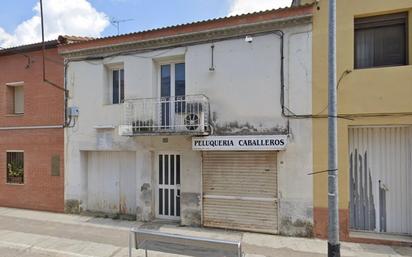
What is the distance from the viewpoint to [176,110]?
28.9 ft

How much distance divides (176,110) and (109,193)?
12.0 ft

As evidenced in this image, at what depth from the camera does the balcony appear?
8.08 m

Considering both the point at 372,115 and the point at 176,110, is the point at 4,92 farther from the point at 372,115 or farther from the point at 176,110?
the point at 372,115

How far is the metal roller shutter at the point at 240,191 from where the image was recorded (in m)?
7.86

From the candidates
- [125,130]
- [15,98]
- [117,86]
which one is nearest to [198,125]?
[125,130]

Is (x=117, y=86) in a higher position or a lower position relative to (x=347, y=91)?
higher

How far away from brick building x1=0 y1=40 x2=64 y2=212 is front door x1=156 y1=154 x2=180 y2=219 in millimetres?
3584

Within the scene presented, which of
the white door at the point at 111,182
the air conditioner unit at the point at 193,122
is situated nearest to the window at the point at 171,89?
the air conditioner unit at the point at 193,122

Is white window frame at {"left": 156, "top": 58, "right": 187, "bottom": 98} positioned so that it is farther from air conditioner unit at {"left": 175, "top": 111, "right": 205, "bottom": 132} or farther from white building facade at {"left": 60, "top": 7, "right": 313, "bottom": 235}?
air conditioner unit at {"left": 175, "top": 111, "right": 205, "bottom": 132}

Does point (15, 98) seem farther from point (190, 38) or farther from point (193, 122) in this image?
point (193, 122)

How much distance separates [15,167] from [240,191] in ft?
28.0

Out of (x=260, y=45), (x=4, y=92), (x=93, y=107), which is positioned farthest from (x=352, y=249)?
(x=4, y=92)

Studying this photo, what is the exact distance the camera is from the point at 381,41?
287 inches

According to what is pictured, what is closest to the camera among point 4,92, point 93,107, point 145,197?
point 145,197
